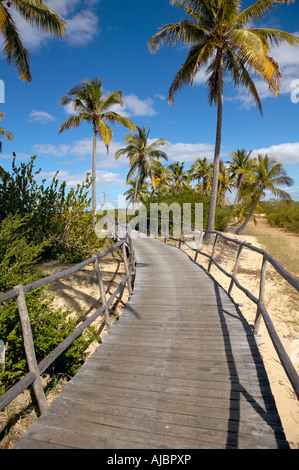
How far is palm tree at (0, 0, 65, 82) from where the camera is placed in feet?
27.2

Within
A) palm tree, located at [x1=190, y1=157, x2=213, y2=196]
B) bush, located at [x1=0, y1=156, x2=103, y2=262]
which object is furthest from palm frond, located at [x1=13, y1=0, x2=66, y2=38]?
palm tree, located at [x1=190, y1=157, x2=213, y2=196]

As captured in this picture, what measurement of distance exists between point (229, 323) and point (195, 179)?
115 feet

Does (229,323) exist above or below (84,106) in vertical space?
below

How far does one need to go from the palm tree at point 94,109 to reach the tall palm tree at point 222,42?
4.90 metres

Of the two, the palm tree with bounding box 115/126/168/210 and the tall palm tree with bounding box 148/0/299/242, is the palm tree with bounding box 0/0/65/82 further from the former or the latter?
the palm tree with bounding box 115/126/168/210

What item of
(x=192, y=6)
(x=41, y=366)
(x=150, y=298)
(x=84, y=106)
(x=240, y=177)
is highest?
(x=192, y=6)

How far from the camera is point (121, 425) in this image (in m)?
2.05

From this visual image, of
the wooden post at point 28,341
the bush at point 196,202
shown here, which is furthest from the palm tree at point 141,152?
the wooden post at point 28,341

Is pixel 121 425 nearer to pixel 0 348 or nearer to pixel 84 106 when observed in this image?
pixel 0 348

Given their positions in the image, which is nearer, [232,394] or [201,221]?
[232,394]

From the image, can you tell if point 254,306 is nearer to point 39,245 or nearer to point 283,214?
point 39,245

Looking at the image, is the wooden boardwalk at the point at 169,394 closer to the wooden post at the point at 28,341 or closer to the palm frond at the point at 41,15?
the wooden post at the point at 28,341

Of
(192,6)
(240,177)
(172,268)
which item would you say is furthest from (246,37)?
(240,177)

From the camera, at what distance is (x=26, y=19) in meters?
8.63
